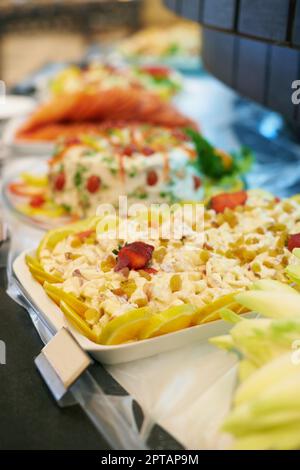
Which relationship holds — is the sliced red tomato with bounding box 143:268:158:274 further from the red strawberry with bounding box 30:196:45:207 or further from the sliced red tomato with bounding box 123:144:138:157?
the red strawberry with bounding box 30:196:45:207

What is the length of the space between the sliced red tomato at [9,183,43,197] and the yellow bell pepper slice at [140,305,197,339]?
1.00 meters

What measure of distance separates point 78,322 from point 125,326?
88 mm

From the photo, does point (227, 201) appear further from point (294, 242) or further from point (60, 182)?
point (60, 182)

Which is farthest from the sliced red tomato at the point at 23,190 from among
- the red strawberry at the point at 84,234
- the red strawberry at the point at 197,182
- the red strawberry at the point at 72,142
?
the red strawberry at the point at 84,234

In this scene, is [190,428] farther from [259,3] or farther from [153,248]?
[259,3]

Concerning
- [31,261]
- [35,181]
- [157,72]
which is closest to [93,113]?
[35,181]

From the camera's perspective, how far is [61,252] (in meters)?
1.18

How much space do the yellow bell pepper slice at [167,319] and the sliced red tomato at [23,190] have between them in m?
1.00

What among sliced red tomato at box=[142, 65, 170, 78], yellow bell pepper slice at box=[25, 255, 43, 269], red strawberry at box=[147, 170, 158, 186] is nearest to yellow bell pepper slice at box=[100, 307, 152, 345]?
yellow bell pepper slice at box=[25, 255, 43, 269]

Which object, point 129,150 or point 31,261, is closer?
point 31,261

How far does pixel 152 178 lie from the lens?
1.66m

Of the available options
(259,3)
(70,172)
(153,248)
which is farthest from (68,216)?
(259,3)

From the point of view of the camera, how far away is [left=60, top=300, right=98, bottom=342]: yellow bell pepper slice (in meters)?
0.94
